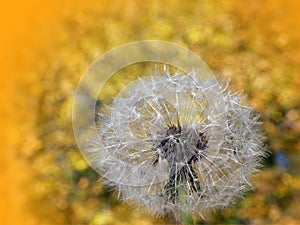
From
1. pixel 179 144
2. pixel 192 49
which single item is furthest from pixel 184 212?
pixel 192 49

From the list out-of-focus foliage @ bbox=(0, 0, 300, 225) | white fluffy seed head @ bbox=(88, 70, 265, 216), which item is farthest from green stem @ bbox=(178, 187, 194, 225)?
out-of-focus foliage @ bbox=(0, 0, 300, 225)

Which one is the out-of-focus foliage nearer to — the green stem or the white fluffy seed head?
the white fluffy seed head

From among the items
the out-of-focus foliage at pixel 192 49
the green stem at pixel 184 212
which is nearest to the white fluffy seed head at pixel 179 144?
the green stem at pixel 184 212

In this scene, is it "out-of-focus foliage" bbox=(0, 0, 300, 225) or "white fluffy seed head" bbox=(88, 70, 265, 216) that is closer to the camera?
"white fluffy seed head" bbox=(88, 70, 265, 216)

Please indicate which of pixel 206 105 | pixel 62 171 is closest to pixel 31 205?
pixel 62 171

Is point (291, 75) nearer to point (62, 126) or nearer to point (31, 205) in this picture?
point (62, 126)
